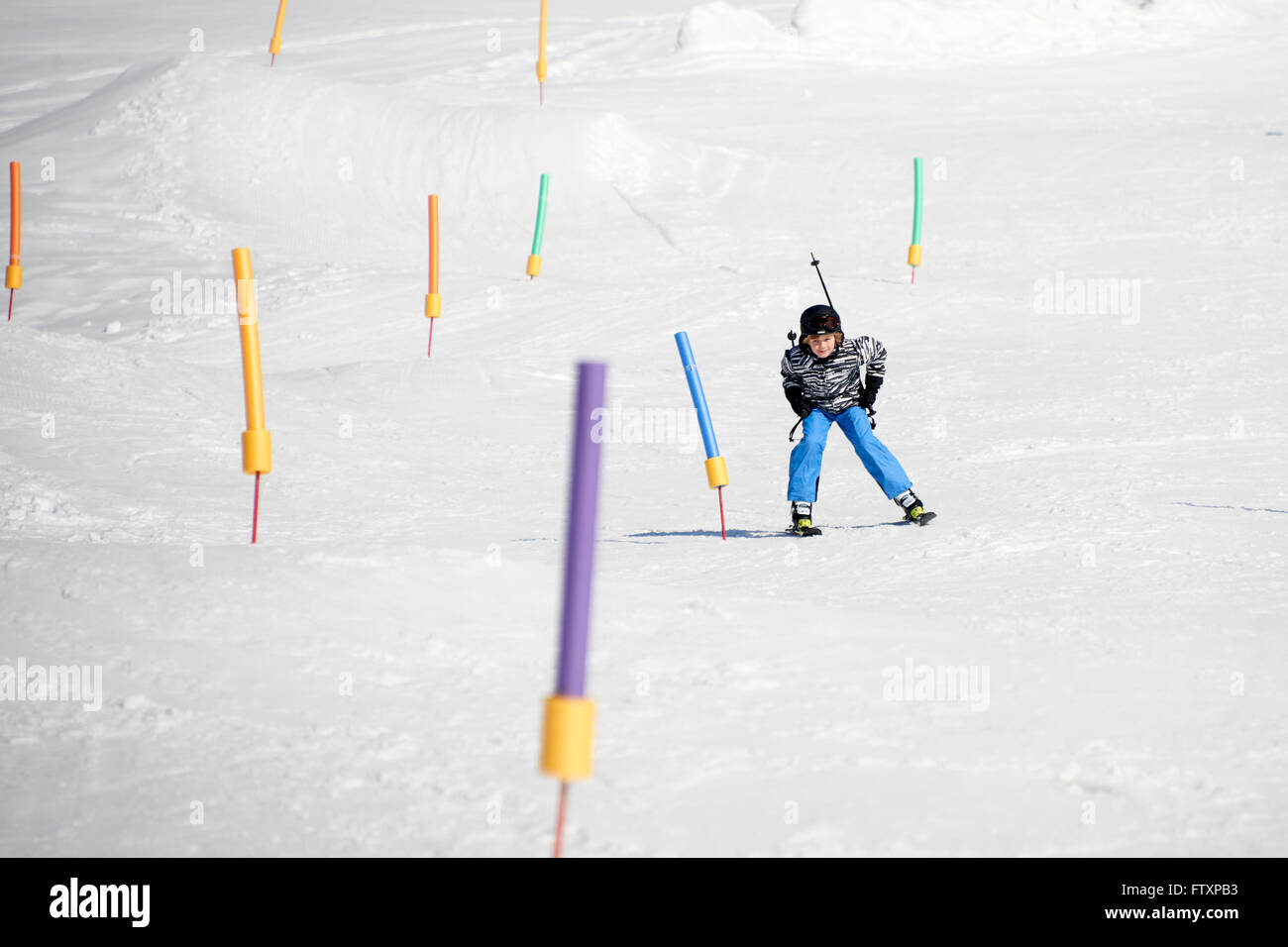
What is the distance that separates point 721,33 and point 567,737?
2868cm

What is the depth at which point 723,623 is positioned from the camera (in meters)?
4.76

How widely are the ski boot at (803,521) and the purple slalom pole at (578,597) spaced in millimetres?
4569

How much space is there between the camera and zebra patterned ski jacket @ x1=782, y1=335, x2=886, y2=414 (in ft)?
23.5

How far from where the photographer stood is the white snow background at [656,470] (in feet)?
11.6

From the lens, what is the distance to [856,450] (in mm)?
7125

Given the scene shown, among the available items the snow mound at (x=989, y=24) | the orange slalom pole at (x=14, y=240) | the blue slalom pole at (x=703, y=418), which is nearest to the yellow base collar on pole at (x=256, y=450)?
the blue slalom pole at (x=703, y=418)

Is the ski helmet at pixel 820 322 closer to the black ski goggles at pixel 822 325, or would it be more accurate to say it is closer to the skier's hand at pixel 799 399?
the black ski goggles at pixel 822 325

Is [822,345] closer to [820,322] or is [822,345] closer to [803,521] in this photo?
[820,322]

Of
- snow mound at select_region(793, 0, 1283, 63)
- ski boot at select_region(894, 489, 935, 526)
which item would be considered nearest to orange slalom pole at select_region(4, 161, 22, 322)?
ski boot at select_region(894, 489, 935, 526)

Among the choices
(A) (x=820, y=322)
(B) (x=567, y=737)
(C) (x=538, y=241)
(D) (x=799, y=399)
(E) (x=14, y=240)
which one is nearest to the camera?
(B) (x=567, y=737)

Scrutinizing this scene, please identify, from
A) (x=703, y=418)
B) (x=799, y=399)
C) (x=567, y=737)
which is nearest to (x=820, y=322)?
(x=799, y=399)

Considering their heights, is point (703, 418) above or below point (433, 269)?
below

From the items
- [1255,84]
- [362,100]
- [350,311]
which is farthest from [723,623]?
[1255,84]

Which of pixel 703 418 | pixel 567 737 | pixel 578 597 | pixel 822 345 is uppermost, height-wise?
pixel 822 345
